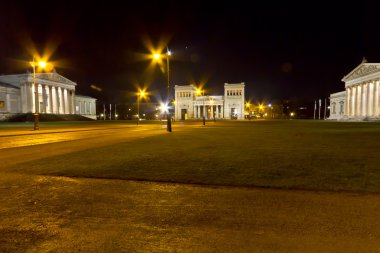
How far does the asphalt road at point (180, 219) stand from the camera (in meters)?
3.68

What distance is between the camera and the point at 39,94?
291 feet

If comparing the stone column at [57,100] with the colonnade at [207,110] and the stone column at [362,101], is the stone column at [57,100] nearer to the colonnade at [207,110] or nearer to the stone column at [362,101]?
the colonnade at [207,110]

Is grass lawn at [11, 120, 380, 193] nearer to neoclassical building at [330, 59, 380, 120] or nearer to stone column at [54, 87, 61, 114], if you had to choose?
neoclassical building at [330, 59, 380, 120]

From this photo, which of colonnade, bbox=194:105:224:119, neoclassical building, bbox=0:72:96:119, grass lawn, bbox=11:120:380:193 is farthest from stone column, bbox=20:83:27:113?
grass lawn, bbox=11:120:380:193

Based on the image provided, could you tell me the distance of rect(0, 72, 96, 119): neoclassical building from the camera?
81.6m

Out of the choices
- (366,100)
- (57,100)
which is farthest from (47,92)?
(366,100)

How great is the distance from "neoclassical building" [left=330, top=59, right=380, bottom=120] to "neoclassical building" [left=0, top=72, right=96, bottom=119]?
106 metres

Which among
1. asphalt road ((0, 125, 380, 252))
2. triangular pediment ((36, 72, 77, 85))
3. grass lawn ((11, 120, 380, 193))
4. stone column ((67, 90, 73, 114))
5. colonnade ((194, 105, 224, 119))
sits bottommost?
asphalt road ((0, 125, 380, 252))

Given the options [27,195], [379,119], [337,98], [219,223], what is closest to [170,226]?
[219,223]

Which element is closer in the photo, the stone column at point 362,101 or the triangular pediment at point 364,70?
the triangular pediment at point 364,70

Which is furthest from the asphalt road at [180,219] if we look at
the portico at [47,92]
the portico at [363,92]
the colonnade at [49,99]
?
the colonnade at [49,99]

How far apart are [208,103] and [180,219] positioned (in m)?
119

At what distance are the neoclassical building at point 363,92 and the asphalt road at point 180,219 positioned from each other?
279 feet

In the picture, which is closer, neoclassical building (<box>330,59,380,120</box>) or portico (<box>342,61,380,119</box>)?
neoclassical building (<box>330,59,380,120</box>)
